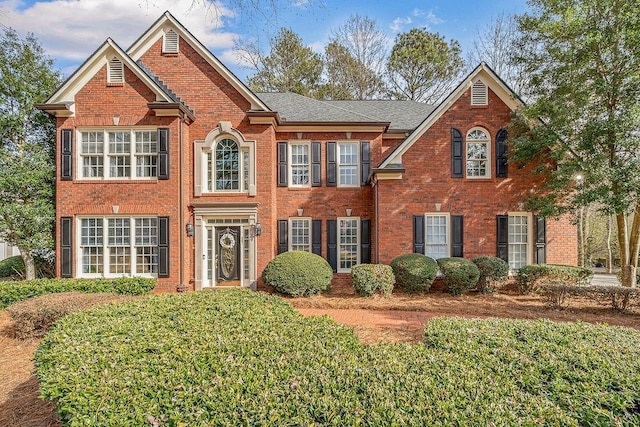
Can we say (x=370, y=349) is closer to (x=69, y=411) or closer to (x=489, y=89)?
(x=69, y=411)

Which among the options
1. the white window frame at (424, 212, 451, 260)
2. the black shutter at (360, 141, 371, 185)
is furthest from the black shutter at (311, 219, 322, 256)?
the white window frame at (424, 212, 451, 260)

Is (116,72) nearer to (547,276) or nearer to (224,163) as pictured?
(224,163)

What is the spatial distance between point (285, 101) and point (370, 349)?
1295 cm

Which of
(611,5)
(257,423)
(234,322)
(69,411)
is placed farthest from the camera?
(611,5)

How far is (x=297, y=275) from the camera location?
986 cm

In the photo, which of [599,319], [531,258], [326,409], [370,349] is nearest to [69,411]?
[326,409]

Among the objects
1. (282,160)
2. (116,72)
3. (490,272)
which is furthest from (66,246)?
(490,272)

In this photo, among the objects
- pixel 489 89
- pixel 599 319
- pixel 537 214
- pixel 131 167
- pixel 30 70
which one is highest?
pixel 30 70

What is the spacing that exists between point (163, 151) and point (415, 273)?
9262 millimetres

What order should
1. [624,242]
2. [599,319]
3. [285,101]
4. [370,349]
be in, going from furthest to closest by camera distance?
[285,101] → [624,242] → [599,319] → [370,349]

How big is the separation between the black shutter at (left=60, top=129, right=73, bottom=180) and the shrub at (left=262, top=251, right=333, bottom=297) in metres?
7.38

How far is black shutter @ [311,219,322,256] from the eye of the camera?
1240cm

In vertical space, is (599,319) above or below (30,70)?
below

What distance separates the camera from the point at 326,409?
235cm
